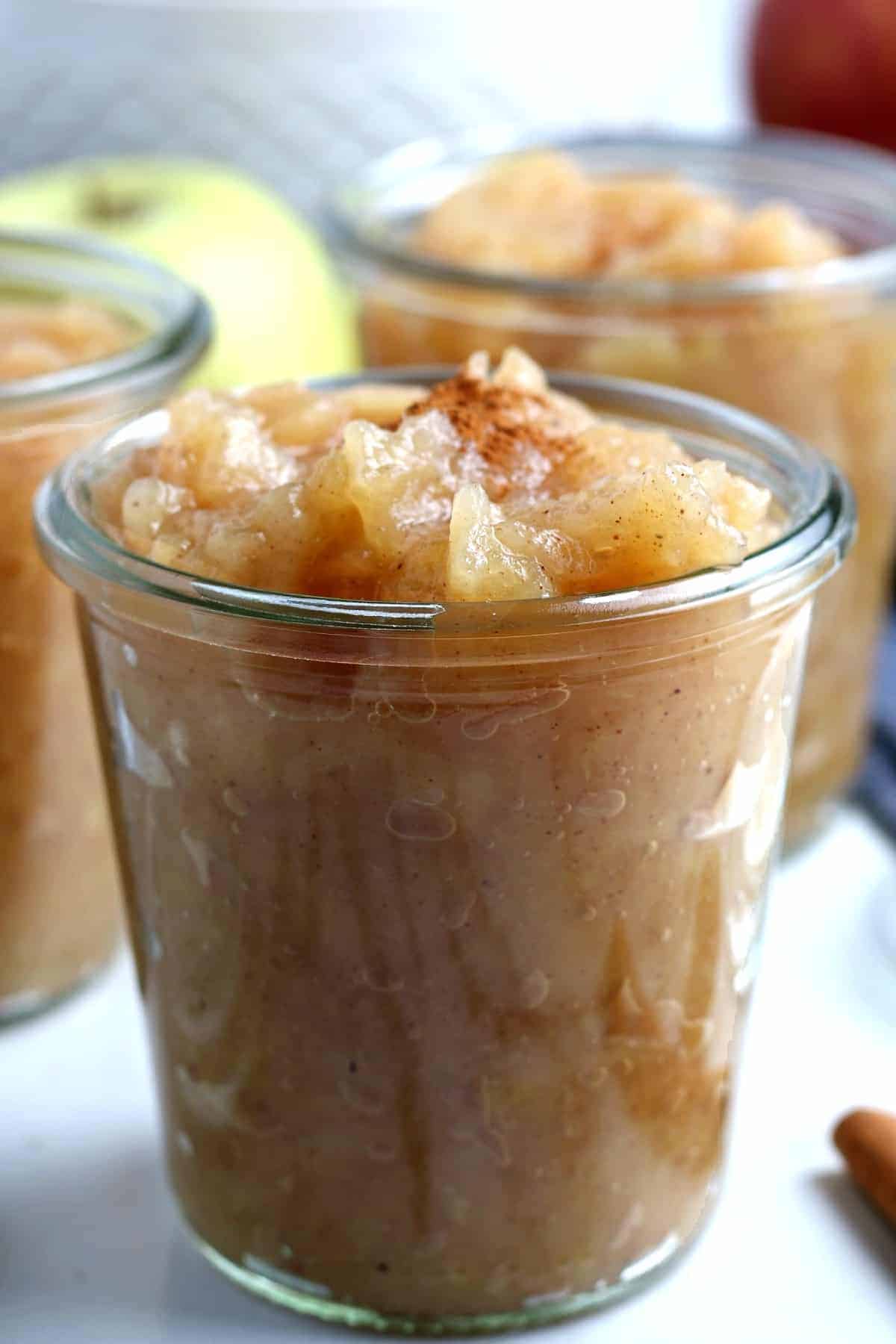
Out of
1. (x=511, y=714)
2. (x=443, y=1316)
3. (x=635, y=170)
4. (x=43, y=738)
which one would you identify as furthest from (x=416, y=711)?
(x=635, y=170)

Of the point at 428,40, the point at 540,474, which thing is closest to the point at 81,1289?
the point at 540,474

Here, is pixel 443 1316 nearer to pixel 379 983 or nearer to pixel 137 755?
pixel 379 983

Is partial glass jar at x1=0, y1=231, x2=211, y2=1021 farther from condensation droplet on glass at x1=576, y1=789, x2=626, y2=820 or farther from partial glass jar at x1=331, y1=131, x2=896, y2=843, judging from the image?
condensation droplet on glass at x1=576, y1=789, x2=626, y2=820

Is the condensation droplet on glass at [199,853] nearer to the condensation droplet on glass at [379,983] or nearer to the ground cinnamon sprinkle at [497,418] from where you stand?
the condensation droplet on glass at [379,983]

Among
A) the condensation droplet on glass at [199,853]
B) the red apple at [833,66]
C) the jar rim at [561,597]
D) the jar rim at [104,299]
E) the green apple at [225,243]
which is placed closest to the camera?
the jar rim at [561,597]

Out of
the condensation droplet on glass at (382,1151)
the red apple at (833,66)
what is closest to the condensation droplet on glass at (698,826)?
the condensation droplet on glass at (382,1151)

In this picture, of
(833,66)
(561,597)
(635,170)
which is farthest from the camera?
(833,66)
